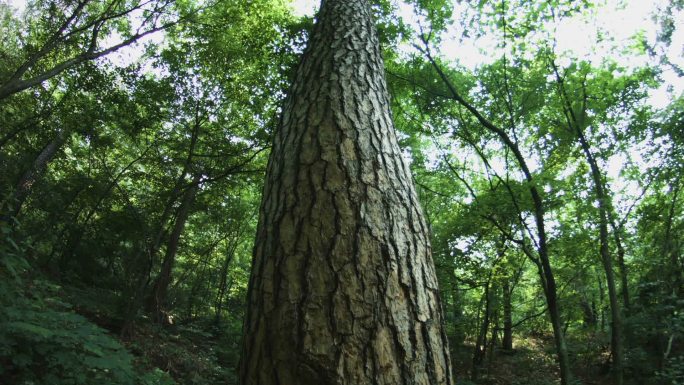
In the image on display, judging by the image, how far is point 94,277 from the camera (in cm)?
1157

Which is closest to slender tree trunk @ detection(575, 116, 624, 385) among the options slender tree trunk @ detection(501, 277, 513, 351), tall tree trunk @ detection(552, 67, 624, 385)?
tall tree trunk @ detection(552, 67, 624, 385)

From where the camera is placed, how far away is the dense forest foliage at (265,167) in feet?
20.0

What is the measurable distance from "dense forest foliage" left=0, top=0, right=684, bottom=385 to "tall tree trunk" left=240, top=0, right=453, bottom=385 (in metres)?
2.77

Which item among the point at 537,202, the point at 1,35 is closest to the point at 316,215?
the point at 537,202

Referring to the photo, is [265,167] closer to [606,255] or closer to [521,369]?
[606,255]

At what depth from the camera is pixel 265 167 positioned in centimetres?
873

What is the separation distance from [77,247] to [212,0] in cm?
927

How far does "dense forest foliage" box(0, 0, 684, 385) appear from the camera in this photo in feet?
20.0

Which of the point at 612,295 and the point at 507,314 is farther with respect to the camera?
the point at 507,314


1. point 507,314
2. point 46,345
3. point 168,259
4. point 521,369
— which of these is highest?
point 168,259

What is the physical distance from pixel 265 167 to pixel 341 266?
7.93m

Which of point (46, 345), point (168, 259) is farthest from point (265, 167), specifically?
point (46, 345)

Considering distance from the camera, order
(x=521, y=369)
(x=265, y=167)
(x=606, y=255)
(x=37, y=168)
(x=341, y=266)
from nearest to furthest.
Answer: (x=341, y=266)
(x=606, y=255)
(x=265, y=167)
(x=37, y=168)
(x=521, y=369)

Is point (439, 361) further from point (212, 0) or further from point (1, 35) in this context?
point (1, 35)
